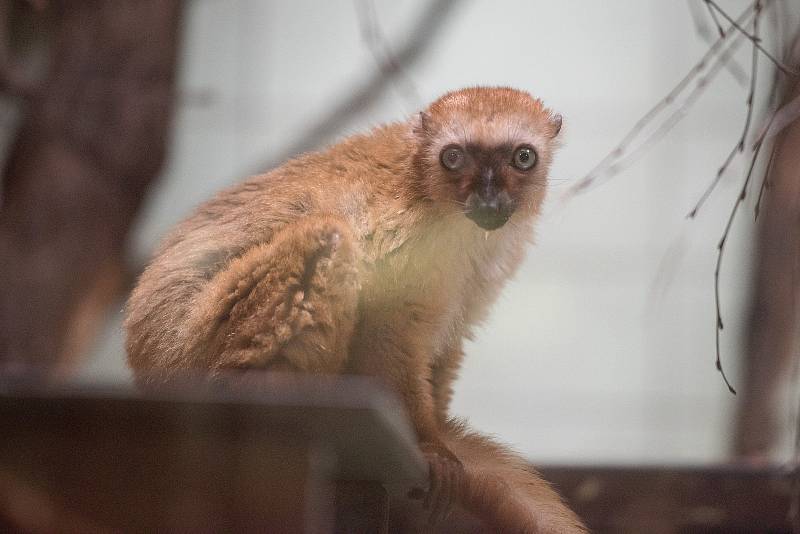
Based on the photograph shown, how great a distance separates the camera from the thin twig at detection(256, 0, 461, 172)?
18.2ft

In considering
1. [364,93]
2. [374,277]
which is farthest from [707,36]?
A: [364,93]

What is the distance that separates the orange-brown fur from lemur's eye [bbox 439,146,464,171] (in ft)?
0.11

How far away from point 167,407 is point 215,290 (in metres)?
1.12

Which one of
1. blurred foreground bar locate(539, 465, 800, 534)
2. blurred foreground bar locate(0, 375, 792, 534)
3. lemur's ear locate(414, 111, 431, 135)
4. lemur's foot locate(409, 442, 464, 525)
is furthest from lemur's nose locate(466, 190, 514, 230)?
blurred foreground bar locate(539, 465, 800, 534)

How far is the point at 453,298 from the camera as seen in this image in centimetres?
346

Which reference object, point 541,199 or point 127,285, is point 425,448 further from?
point 127,285

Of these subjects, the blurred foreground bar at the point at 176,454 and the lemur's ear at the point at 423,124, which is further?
the lemur's ear at the point at 423,124

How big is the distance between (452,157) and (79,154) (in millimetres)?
2680

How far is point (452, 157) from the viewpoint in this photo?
3.46m

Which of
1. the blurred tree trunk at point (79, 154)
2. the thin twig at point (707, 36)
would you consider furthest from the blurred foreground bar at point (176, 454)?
the blurred tree trunk at point (79, 154)

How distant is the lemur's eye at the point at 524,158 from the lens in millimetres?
3461

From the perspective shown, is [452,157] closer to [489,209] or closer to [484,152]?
[484,152]

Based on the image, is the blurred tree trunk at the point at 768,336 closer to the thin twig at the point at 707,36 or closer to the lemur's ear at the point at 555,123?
the thin twig at the point at 707,36

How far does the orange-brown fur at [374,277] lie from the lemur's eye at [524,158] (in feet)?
0.12
